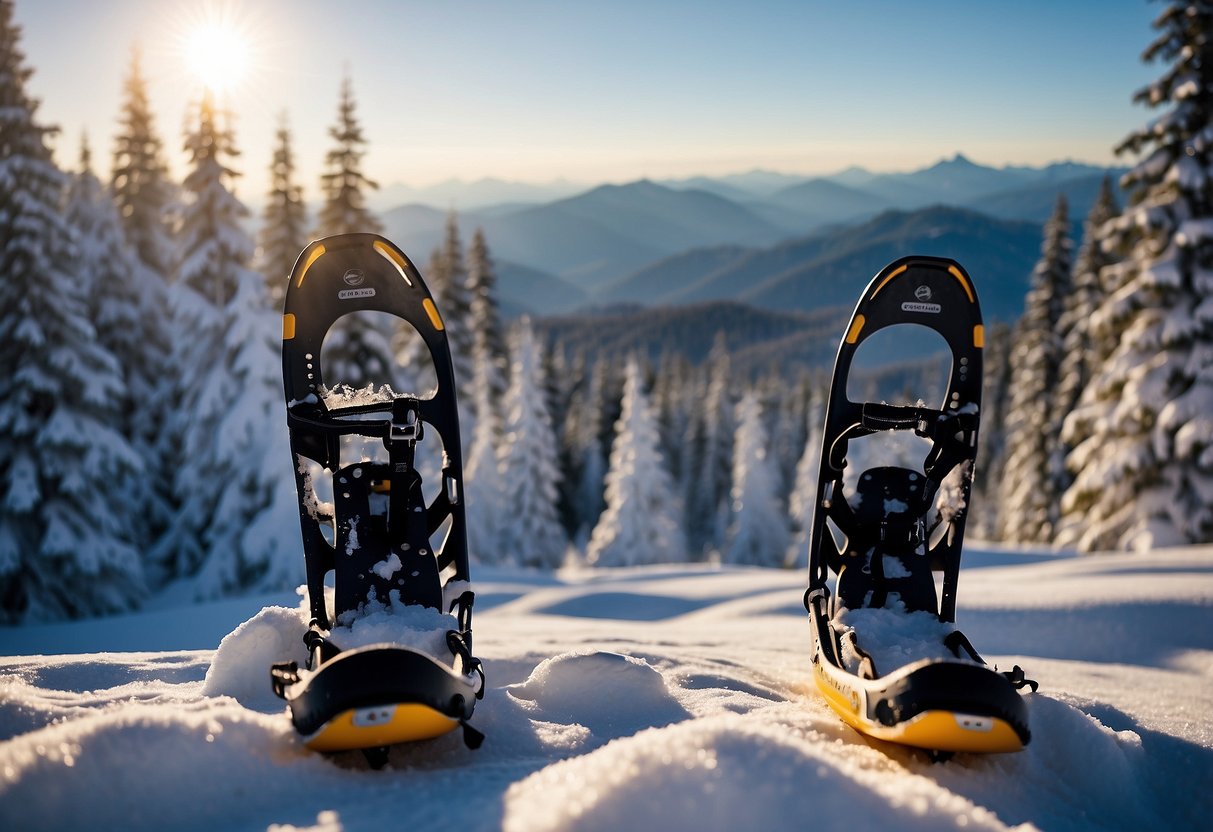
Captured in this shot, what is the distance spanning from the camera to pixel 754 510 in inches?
1734

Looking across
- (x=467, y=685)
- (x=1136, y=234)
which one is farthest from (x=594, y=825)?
(x=1136, y=234)

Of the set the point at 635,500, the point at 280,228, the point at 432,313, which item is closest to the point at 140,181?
the point at 280,228

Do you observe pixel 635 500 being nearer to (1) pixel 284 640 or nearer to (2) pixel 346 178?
(2) pixel 346 178

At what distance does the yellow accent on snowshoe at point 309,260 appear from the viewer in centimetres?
403

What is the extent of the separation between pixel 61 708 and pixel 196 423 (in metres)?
18.3

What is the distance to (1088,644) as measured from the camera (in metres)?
7.04

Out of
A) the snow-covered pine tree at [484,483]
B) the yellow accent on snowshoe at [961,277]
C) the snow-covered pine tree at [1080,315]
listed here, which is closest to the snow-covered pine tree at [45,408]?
the snow-covered pine tree at [484,483]

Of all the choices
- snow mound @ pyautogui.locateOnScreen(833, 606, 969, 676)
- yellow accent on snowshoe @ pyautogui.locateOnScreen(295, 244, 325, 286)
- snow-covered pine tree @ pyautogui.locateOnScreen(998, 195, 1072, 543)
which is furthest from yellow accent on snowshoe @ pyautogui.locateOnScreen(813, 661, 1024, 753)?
Result: snow-covered pine tree @ pyautogui.locateOnScreen(998, 195, 1072, 543)

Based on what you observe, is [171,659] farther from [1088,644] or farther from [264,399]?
[264,399]

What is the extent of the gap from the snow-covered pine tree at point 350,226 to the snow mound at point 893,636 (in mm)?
17831

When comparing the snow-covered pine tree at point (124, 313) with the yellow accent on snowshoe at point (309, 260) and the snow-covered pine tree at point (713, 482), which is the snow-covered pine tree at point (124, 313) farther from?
the snow-covered pine tree at point (713, 482)

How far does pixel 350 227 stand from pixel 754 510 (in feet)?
101

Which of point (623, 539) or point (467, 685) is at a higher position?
point (467, 685)

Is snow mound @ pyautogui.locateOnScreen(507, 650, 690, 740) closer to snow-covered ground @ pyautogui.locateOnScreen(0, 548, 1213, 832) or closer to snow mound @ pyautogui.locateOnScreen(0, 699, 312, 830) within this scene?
snow-covered ground @ pyautogui.locateOnScreen(0, 548, 1213, 832)
